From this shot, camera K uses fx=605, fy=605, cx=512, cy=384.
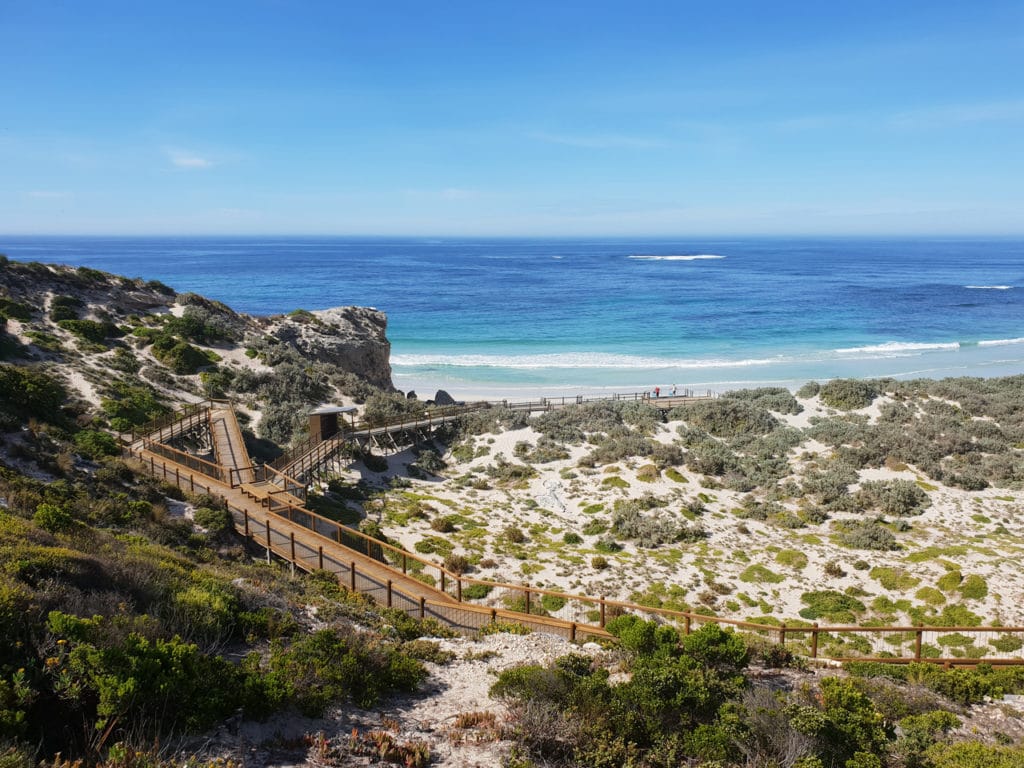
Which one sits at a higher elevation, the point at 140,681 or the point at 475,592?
the point at 140,681

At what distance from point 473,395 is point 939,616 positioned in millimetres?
32416

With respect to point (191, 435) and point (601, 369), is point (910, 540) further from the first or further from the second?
point (601, 369)

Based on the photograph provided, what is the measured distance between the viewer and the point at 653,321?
241ft

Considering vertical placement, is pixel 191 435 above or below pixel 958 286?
below

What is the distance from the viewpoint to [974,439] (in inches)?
1082

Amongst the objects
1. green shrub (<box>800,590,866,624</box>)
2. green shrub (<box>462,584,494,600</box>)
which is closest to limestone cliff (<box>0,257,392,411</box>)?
green shrub (<box>462,584,494,600</box>)

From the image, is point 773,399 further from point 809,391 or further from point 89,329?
point 89,329

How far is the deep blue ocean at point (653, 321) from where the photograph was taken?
50.8m

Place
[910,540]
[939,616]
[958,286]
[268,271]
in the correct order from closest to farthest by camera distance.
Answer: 1. [939,616]
2. [910,540]
3. [958,286]
4. [268,271]

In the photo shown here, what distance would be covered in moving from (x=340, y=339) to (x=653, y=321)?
1713 inches

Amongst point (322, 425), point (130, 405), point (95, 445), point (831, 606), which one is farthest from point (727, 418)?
point (130, 405)

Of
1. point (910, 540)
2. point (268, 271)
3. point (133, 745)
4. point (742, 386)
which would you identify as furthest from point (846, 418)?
point (268, 271)

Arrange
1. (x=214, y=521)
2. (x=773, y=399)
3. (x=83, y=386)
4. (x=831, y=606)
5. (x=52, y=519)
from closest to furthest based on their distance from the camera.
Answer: (x=52, y=519), (x=214, y=521), (x=831, y=606), (x=83, y=386), (x=773, y=399)

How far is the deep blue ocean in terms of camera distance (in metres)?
50.8
